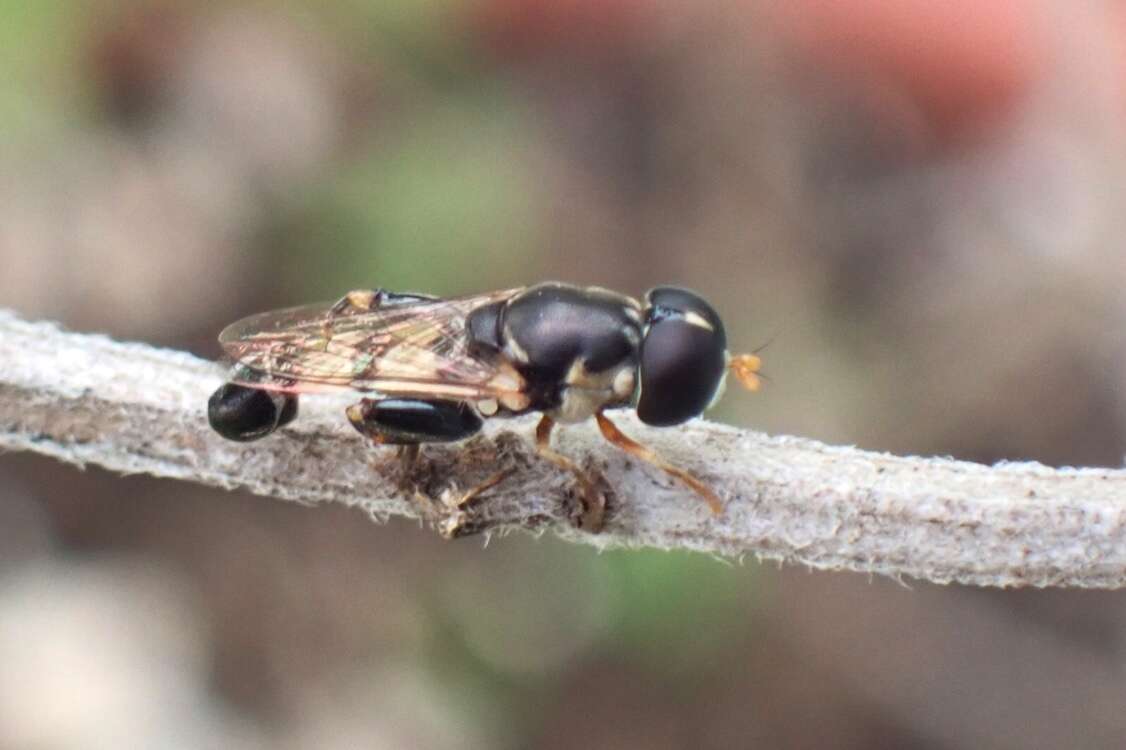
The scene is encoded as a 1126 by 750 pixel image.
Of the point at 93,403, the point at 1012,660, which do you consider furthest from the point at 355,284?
the point at 1012,660

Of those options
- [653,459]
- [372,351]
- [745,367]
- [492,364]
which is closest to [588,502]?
[653,459]

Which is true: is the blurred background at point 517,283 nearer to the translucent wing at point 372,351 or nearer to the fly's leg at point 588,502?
the translucent wing at point 372,351

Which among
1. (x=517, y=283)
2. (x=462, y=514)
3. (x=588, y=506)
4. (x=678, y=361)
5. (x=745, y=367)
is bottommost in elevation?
(x=462, y=514)

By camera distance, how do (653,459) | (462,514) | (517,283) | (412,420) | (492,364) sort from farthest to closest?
(517,283) < (492,364) < (412,420) < (653,459) < (462,514)

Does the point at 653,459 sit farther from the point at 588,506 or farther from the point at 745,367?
the point at 745,367

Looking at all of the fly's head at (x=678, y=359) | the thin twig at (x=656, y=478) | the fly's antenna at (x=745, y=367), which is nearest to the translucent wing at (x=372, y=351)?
the thin twig at (x=656, y=478)

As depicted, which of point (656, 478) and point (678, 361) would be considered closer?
point (656, 478)

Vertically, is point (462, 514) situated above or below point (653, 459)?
below
